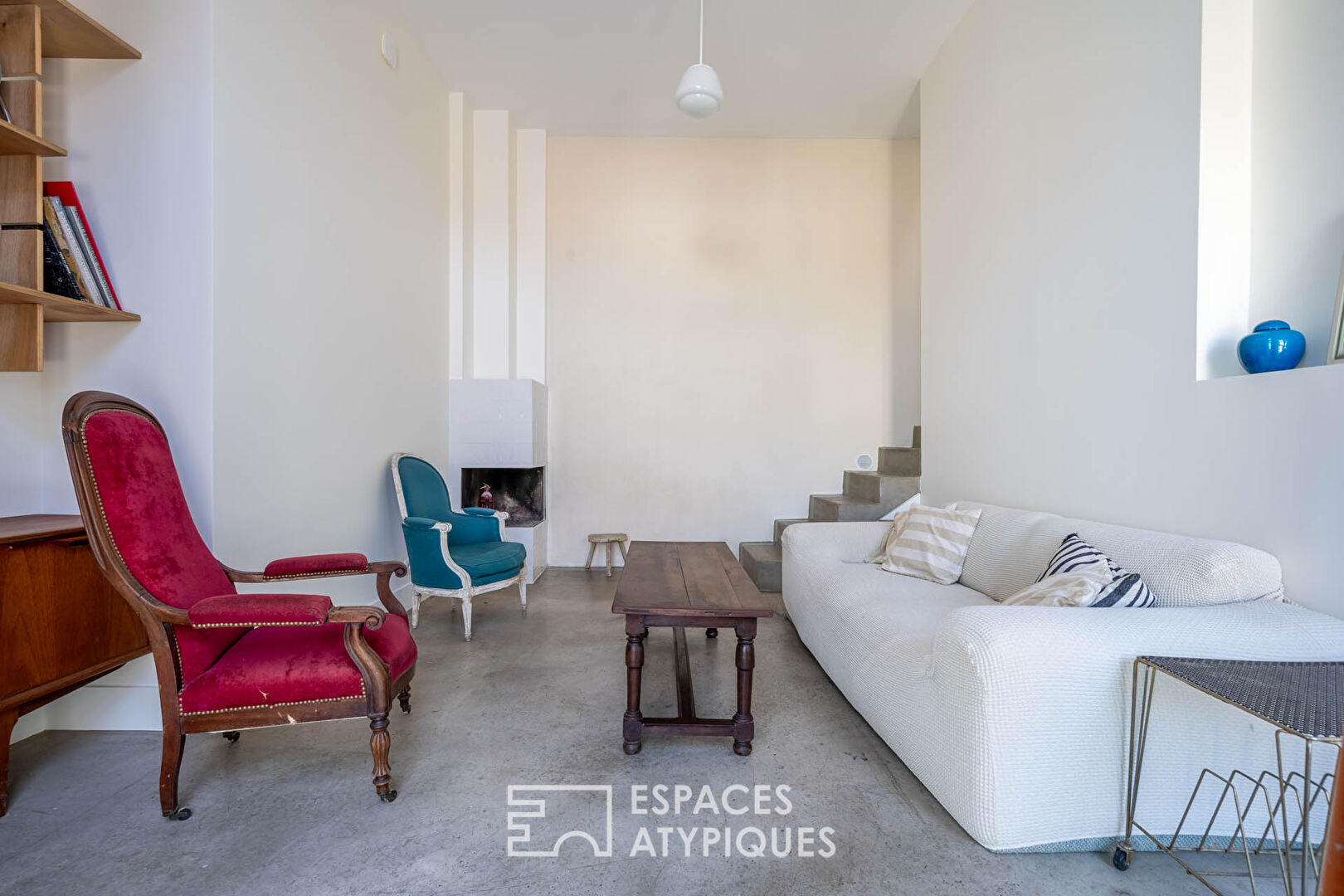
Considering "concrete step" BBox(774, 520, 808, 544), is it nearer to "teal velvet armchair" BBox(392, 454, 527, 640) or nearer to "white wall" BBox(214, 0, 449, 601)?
"teal velvet armchair" BBox(392, 454, 527, 640)

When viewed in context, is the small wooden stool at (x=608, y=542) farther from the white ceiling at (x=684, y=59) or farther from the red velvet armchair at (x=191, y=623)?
the white ceiling at (x=684, y=59)

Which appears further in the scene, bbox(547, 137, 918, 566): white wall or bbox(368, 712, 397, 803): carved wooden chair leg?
bbox(547, 137, 918, 566): white wall

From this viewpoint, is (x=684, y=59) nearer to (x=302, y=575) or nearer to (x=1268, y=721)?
(x=302, y=575)

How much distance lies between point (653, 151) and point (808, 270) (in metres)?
1.61


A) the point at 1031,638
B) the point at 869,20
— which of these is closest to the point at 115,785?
the point at 1031,638

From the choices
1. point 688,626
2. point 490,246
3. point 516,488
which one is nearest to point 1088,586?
point 688,626

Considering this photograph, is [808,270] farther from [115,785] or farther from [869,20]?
[115,785]

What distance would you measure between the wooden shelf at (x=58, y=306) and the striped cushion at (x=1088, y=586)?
3.08 meters

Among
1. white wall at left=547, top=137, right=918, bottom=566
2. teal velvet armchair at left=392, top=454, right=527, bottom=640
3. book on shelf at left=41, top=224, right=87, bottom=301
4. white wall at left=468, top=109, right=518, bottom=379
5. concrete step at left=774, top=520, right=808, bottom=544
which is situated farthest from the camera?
white wall at left=547, top=137, right=918, bottom=566

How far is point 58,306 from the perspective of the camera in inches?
80.3

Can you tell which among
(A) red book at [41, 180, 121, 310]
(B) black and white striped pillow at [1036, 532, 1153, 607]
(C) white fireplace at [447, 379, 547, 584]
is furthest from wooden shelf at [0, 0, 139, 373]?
(B) black and white striped pillow at [1036, 532, 1153, 607]

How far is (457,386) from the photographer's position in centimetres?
472

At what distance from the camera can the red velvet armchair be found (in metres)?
1.75

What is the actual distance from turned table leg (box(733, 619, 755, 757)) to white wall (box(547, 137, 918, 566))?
315 centimetres
